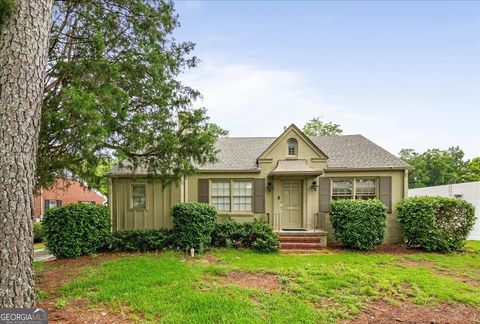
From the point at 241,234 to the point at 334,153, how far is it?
20.1 feet

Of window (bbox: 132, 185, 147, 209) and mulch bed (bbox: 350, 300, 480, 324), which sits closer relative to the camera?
mulch bed (bbox: 350, 300, 480, 324)

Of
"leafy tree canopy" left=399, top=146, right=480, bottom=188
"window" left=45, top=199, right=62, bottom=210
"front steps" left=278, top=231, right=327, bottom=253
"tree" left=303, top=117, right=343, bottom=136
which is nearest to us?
"front steps" left=278, top=231, right=327, bottom=253

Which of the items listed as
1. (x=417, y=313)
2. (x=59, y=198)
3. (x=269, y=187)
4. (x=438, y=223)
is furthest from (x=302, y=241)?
(x=59, y=198)

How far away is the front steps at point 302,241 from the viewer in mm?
10508

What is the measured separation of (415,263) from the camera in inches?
352

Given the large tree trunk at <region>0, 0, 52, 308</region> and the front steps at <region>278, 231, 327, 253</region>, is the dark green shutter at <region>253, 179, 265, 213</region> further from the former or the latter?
the large tree trunk at <region>0, 0, 52, 308</region>

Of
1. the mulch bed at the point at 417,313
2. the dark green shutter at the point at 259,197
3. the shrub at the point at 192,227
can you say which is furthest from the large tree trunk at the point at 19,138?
the dark green shutter at the point at 259,197

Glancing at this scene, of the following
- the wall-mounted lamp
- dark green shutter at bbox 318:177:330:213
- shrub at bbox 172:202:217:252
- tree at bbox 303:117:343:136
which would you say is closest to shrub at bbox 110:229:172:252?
shrub at bbox 172:202:217:252

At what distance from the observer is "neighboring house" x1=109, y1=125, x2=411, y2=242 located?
11.9 meters

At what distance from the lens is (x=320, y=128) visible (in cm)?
3053

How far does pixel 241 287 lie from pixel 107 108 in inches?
186

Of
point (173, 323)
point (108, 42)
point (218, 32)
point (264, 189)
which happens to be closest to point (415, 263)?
point (264, 189)

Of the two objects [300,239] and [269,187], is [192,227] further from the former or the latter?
[300,239]

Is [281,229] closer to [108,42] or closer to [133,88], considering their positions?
[133,88]
